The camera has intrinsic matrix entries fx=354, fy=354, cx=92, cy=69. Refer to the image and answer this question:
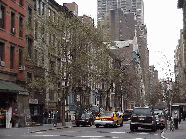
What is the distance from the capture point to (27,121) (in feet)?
120

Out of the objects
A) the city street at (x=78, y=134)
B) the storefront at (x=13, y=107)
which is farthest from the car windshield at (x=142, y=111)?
the storefront at (x=13, y=107)

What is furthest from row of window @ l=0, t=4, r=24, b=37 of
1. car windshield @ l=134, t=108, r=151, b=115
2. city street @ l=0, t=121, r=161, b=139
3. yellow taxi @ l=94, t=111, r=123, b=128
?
car windshield @ l=134, t=108, r=151, b=115

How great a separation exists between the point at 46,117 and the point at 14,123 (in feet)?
34.9

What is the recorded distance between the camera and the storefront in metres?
33.7

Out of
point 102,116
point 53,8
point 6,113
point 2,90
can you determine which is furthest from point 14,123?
point 53,8

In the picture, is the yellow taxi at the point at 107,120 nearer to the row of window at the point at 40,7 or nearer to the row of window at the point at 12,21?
the row of window at the point at 12,21

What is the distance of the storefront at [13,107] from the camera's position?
33719 millimetres

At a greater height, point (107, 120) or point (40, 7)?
point (40, 7)

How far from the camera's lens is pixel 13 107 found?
3534 cm

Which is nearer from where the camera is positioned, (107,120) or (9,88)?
(9,88)

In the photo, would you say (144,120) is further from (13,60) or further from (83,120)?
(13,60)

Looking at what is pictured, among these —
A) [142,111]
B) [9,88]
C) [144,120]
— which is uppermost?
[9,88]

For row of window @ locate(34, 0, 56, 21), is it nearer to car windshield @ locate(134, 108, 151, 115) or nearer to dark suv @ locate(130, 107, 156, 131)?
car windshield @ locate(134, 108, 151, 115)

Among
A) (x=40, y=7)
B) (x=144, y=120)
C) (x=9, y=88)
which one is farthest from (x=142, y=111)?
(x=40, y=7)
